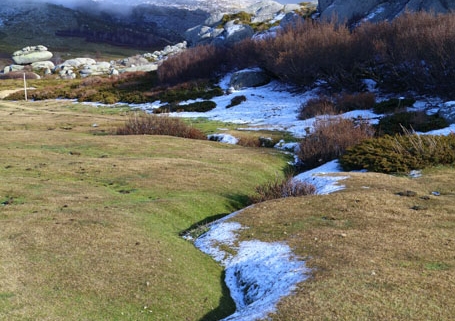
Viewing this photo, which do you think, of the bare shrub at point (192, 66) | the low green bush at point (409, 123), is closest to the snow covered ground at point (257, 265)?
the low green bush at point (409, 123)

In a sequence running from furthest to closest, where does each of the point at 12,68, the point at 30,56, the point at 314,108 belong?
the point at 30,56
the point at 12,68
the point at 314,108

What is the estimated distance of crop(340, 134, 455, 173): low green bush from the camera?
53.7 feet

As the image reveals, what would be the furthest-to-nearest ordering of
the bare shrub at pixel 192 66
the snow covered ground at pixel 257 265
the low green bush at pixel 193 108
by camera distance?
the bare shrub at pixel 192 66 → the low green bush at pixel 193 108 → the snow covered ground at pixel 257 265

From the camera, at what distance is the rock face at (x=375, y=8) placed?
4345 centimetres

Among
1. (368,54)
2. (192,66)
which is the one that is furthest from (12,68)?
(368,54)

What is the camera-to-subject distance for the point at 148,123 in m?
27.9

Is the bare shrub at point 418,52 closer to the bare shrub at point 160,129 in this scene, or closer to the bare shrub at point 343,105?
the bare shrub at point 343,105

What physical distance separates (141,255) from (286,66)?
120 ft

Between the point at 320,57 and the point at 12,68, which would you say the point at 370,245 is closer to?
the point at 320,57

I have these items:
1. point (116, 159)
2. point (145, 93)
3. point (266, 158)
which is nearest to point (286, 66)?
point (145, 93)

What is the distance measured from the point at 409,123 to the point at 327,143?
6265 millimetres

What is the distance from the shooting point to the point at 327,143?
2055 cm

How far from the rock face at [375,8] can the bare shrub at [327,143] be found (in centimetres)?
2743

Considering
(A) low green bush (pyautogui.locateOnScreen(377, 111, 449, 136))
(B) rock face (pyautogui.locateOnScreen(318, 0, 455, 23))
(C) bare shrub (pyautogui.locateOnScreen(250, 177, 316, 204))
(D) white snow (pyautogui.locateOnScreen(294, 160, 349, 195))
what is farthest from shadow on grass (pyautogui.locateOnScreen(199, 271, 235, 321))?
(B) rock face (pyautogui.locateOnScreen(318, 0, 455, 23))
